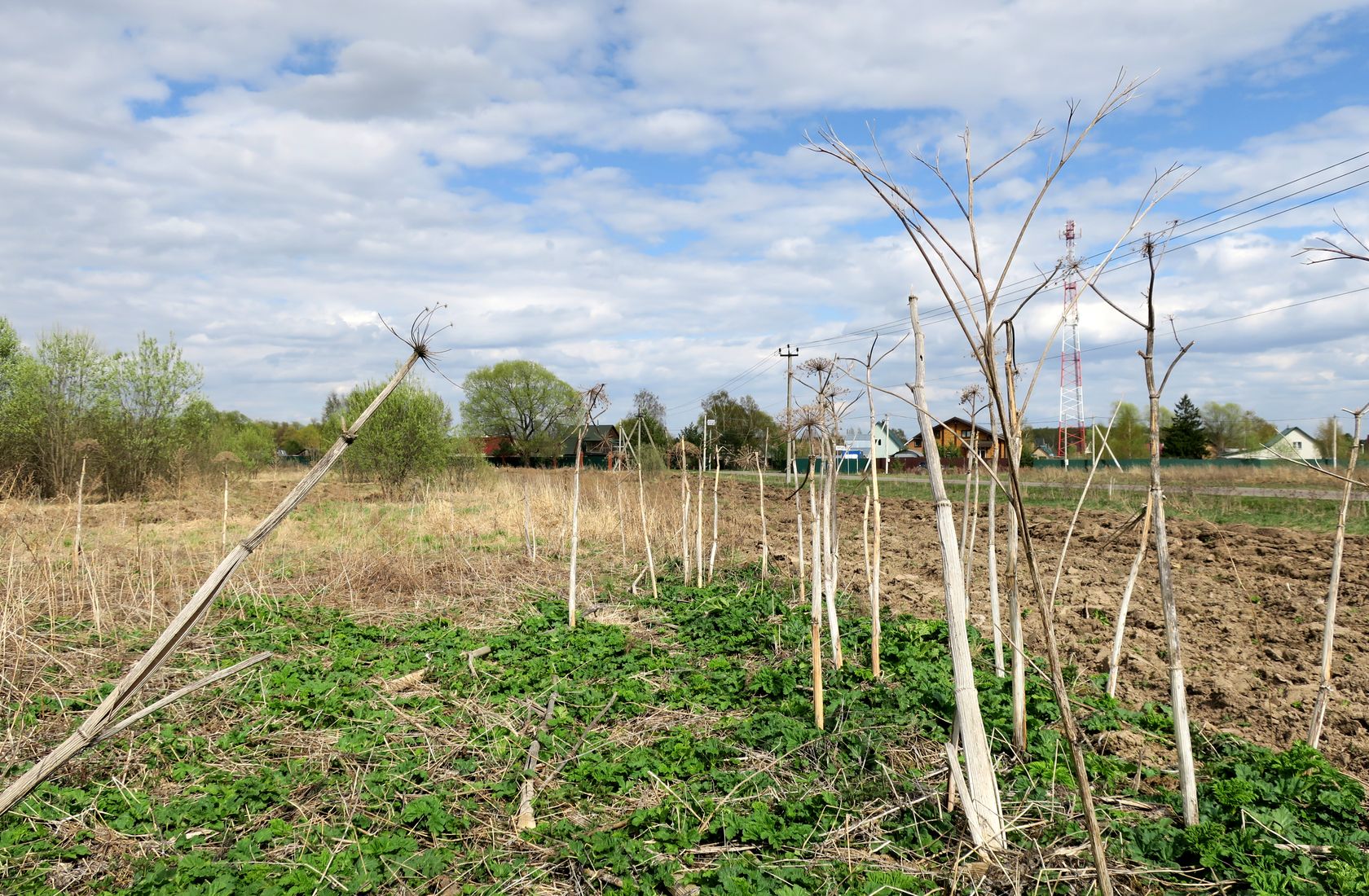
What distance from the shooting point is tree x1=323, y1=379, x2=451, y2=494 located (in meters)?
21.4

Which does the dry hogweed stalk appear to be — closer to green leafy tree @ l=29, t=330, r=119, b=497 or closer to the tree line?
the tree line

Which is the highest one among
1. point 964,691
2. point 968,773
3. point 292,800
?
point 964,691

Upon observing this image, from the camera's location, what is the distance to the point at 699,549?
331 inches

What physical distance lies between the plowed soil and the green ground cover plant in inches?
26.9

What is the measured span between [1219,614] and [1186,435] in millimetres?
42394

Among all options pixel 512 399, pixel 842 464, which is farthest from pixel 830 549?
pixel 512 399

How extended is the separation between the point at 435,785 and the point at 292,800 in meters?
0.65

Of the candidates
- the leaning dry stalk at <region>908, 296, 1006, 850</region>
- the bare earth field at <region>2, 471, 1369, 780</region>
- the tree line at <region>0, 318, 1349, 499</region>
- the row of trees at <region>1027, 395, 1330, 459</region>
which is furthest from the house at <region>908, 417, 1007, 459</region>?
the row of trees at <region>1027, 395, 1330, 459</region>

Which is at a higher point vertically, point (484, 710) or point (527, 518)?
point (527, 518)

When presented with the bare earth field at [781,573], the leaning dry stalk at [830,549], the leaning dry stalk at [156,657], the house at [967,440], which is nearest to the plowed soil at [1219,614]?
the bare earth field at [781,573]

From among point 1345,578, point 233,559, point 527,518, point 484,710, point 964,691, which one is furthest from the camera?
point 527,518

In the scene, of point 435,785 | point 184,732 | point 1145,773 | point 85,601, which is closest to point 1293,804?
point 1145,773

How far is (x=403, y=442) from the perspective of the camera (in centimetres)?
2156

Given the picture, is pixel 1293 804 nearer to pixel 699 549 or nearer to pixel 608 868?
pixel 608 868
